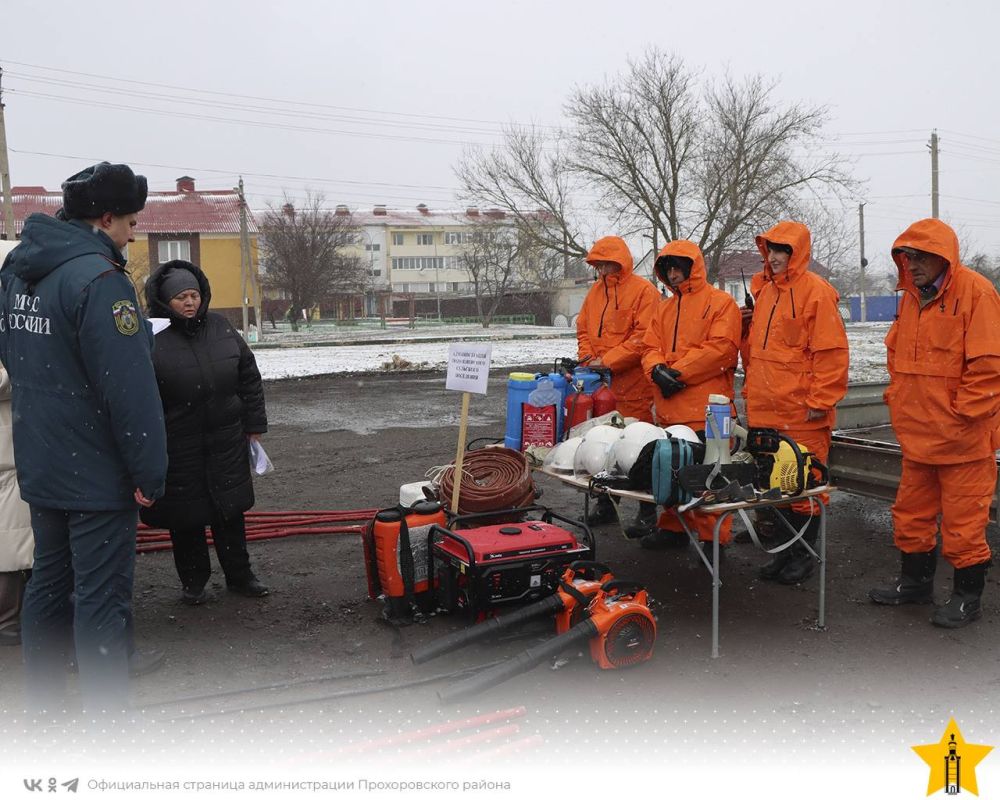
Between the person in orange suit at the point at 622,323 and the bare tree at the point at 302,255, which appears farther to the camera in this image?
the bare tree at the point at 302,255

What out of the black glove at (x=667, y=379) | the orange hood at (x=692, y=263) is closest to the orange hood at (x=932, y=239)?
the orange hood at (x=692, y=263)

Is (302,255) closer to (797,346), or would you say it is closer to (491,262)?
(491,262)

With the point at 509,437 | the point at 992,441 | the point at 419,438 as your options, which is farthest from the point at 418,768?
the point at 419,438

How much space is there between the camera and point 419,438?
10781mm

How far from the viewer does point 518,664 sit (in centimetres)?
384

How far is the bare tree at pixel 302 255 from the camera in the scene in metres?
45.7

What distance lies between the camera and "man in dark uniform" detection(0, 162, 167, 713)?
3146mm

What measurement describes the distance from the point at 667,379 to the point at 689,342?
1.05ft

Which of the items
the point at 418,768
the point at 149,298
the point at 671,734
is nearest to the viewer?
the point at 418,768

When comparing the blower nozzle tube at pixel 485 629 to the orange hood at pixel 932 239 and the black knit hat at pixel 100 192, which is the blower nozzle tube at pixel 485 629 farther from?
the orange hood at pixel 932 239

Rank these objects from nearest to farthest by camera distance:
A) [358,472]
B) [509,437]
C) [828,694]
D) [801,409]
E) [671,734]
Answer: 1. [671,734]
2. [828,694]
3. [801,409]
4. [509,437]
5. [358,472]

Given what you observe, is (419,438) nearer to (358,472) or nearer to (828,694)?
(358,472)

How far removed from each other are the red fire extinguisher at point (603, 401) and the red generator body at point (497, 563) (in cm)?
148

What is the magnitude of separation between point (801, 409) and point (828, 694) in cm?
195
